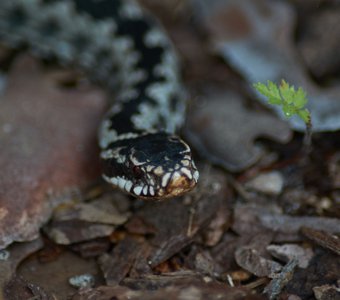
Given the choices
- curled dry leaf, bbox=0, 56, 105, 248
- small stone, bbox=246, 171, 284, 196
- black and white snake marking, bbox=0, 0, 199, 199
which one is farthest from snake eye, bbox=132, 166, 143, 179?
small stone, bbox=246, 171, 284, 196

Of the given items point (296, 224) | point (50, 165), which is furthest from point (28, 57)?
point (296, 224)

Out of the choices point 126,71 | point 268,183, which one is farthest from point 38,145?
point 268,183

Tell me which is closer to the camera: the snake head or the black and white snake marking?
the snake head

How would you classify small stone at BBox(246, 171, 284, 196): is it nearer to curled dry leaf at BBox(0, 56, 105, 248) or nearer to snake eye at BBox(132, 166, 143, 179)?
snake eye at BBox(132, 166, 143, 179)

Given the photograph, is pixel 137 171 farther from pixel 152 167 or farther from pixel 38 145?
Result: pixel 38 145

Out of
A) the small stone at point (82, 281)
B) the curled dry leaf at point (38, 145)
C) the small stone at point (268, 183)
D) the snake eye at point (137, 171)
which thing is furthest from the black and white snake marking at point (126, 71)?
the small stone at point (268, 183)

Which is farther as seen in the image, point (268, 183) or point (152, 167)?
point (268, 183)

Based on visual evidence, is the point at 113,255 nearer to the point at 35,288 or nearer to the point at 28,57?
the point at 35,288

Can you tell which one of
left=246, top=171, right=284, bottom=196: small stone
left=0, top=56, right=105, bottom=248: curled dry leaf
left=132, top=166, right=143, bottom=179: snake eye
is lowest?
left=246, top=171, right=284, bottom=196: small stone
